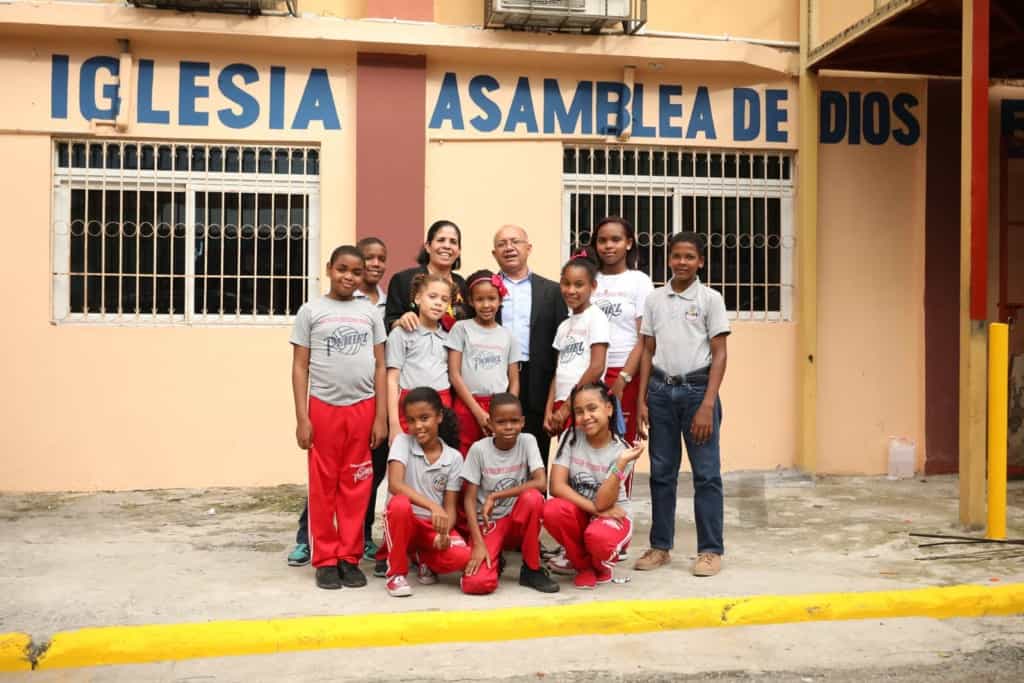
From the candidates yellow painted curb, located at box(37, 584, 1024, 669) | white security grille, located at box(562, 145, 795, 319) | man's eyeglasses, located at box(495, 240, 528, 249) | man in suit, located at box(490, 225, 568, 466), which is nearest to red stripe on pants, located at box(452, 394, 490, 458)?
man in suit, located at box(490, 225, 568, 466)

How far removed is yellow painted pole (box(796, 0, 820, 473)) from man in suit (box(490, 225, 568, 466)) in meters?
3.30

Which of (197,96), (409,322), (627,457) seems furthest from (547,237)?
(627,457)

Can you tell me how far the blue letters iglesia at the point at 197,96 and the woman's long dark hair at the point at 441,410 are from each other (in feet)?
11.3

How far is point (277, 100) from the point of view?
7.77 metres

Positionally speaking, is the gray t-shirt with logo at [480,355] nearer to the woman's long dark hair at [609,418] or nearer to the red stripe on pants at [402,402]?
the red stripe on pants at [402,402]

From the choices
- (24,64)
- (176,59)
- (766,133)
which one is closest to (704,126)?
(766,133)

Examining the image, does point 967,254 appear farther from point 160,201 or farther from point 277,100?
point 160,201

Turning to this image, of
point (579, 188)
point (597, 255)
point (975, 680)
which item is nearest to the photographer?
point (975, 680)

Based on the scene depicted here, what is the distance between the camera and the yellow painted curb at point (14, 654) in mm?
4090

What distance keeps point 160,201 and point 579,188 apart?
10.3 ft

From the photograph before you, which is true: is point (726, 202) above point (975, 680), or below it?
above

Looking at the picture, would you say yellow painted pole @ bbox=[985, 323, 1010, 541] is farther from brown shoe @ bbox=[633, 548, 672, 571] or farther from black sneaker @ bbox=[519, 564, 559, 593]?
black sneaker @ bbox=[519, 564, 559, 593]

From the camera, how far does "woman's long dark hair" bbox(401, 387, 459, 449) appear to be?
16.1ft

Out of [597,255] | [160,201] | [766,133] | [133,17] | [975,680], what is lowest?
[975,680]
